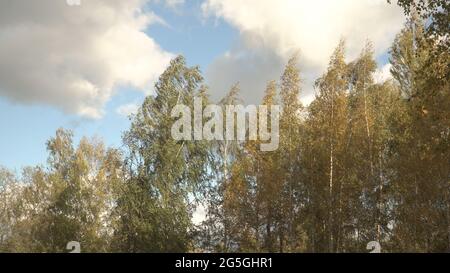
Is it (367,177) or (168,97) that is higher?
(168,97)

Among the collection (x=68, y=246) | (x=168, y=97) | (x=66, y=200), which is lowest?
(x=68, y=246)

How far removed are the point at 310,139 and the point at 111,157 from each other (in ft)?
58.8

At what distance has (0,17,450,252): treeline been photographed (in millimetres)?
18766

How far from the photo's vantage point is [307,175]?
22891 millimetres

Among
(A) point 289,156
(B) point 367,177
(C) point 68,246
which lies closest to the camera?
(B) point 367,177

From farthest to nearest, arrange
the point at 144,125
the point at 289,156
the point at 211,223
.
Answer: the point at 144,125
the point at 211,223
the point at 289,156

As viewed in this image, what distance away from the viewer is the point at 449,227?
1725 cm

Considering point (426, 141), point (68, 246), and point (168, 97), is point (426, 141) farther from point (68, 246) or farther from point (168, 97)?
point (68, 246)

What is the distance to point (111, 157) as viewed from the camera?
1415 inches

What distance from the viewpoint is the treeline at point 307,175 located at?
18.8 metres
